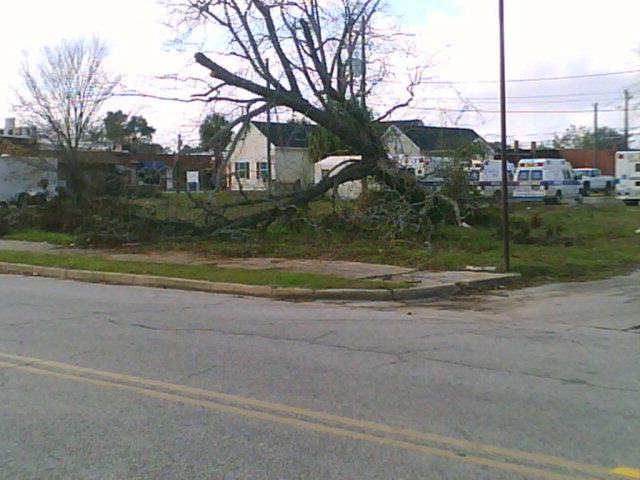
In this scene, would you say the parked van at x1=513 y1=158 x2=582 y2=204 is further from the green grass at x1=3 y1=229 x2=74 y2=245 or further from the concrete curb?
the concrete curb

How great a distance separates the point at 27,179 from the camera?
39.1m

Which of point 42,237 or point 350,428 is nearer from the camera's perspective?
point 350,428

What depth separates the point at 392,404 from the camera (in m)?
6.65

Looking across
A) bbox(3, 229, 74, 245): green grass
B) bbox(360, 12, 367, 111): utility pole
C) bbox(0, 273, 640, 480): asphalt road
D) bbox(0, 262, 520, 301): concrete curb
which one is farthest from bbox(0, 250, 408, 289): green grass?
bbox(360, 12, 367, 111): utility pole

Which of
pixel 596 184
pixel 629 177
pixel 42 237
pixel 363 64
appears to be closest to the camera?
pixel 363 64

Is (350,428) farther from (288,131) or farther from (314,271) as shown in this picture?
(288,131)

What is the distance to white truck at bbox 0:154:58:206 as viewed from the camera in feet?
116

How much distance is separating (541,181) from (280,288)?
31.2 m

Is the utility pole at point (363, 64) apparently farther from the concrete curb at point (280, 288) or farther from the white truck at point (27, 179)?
the white truck at point (27, 179)

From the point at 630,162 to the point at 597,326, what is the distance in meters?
32.9

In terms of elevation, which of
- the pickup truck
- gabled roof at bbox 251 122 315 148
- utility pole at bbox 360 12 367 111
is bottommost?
the pickup truck

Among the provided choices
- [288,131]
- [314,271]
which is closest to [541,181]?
[288,131]

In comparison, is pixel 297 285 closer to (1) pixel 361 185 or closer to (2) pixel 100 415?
(2) pixel 100 415

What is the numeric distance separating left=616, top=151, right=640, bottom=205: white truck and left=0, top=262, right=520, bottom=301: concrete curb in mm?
27788
